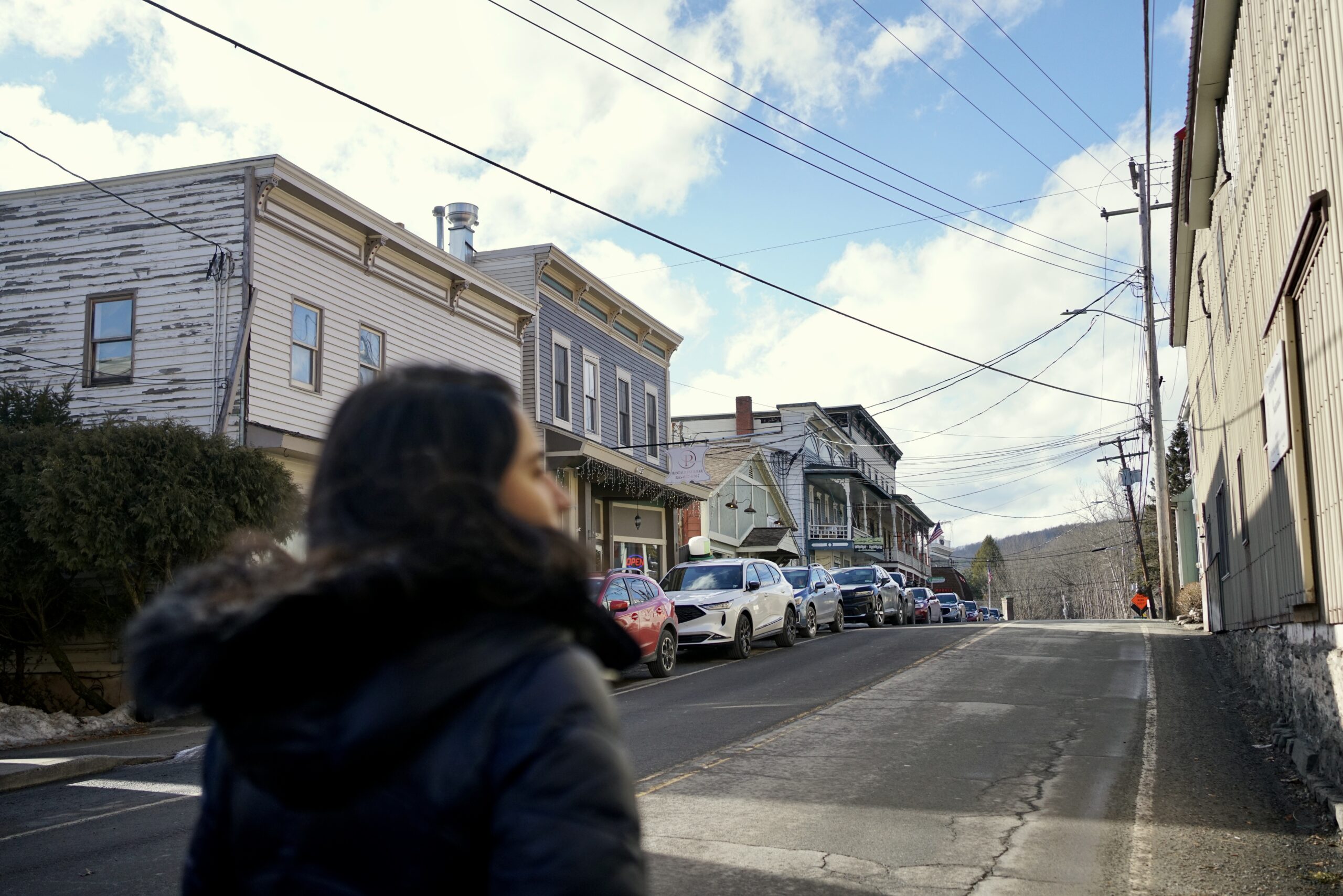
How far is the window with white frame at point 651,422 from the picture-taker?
1237 inches

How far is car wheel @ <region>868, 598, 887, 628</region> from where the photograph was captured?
103 feet

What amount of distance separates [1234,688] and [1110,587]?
3992 inches

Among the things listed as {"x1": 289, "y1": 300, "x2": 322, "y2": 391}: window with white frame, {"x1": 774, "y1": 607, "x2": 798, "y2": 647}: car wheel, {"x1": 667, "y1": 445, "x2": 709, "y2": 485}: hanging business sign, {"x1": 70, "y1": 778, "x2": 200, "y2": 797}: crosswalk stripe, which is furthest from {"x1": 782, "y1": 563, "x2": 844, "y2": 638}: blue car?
{"x1": 70, "y1": 778, "x2": 200, "y2": 797}: crosswalk stripe

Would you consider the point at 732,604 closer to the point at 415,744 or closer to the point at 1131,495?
the point at 415,744

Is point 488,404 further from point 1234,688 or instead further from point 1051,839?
point 1234,688

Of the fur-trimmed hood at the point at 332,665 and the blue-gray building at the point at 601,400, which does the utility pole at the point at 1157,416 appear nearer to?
the blue-gray building at the point at 601,400

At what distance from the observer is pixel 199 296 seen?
17.1m

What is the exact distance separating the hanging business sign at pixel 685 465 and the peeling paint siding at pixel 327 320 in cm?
811

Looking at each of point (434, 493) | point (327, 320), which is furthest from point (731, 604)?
point (434, 493)

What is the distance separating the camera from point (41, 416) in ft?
50.8

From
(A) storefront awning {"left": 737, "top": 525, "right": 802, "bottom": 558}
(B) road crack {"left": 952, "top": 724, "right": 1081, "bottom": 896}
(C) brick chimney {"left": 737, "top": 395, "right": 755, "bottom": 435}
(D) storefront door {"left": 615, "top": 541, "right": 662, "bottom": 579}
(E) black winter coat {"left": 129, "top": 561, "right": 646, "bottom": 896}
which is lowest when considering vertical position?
(B) road crack {"left": 952, "top": 724, "right": 1081, "bottom": 896}

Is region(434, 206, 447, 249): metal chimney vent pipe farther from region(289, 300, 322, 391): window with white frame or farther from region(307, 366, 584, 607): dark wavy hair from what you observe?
region(307, 366, 584, 607): dark wavy hair

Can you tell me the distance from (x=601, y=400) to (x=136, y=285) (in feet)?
41.4

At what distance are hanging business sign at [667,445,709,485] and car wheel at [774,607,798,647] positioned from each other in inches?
300
